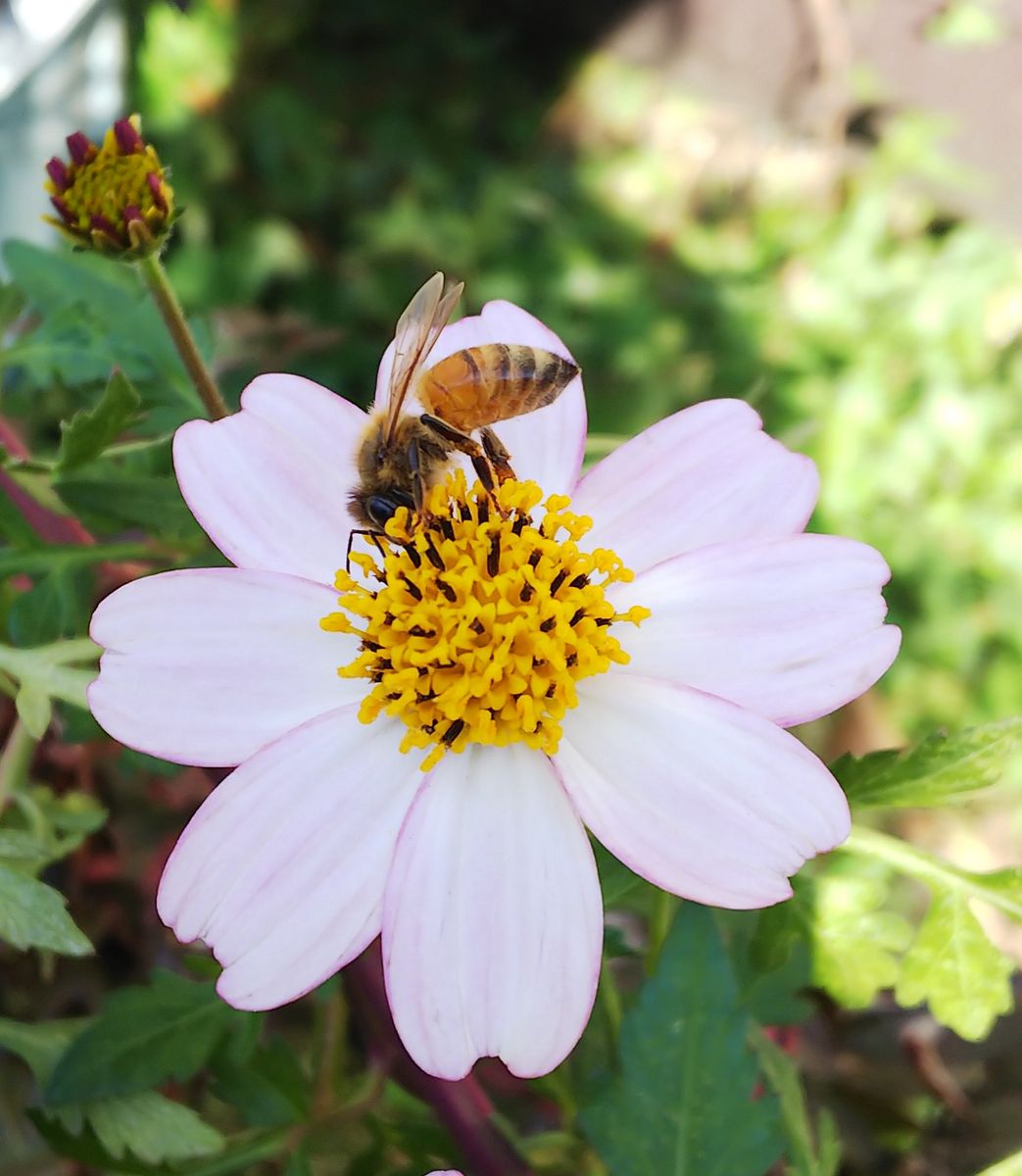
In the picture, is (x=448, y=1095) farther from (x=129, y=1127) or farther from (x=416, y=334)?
(x=416, y=334)

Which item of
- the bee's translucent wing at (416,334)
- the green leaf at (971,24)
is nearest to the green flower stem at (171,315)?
the bee's translucent wing at (416,334)

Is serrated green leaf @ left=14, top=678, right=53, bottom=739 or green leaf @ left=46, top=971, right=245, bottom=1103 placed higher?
serrated green leaf @ left=14, top=678, right=53, bottom=739

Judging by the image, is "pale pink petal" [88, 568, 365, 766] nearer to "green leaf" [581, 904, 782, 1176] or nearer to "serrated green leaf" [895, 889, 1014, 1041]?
"green leaf" [581, 904, 782, 1176]

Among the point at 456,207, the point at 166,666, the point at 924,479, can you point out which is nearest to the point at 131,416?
the point at 166,666

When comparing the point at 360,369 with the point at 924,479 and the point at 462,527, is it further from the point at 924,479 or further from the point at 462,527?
the point at 462,527

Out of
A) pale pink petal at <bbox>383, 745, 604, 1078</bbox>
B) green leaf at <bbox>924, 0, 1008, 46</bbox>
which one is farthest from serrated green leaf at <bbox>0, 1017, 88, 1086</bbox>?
green leaf at <bbox>924, 0, 1008, 46</bbox>

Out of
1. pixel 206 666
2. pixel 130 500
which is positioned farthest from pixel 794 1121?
pixel 130 500
